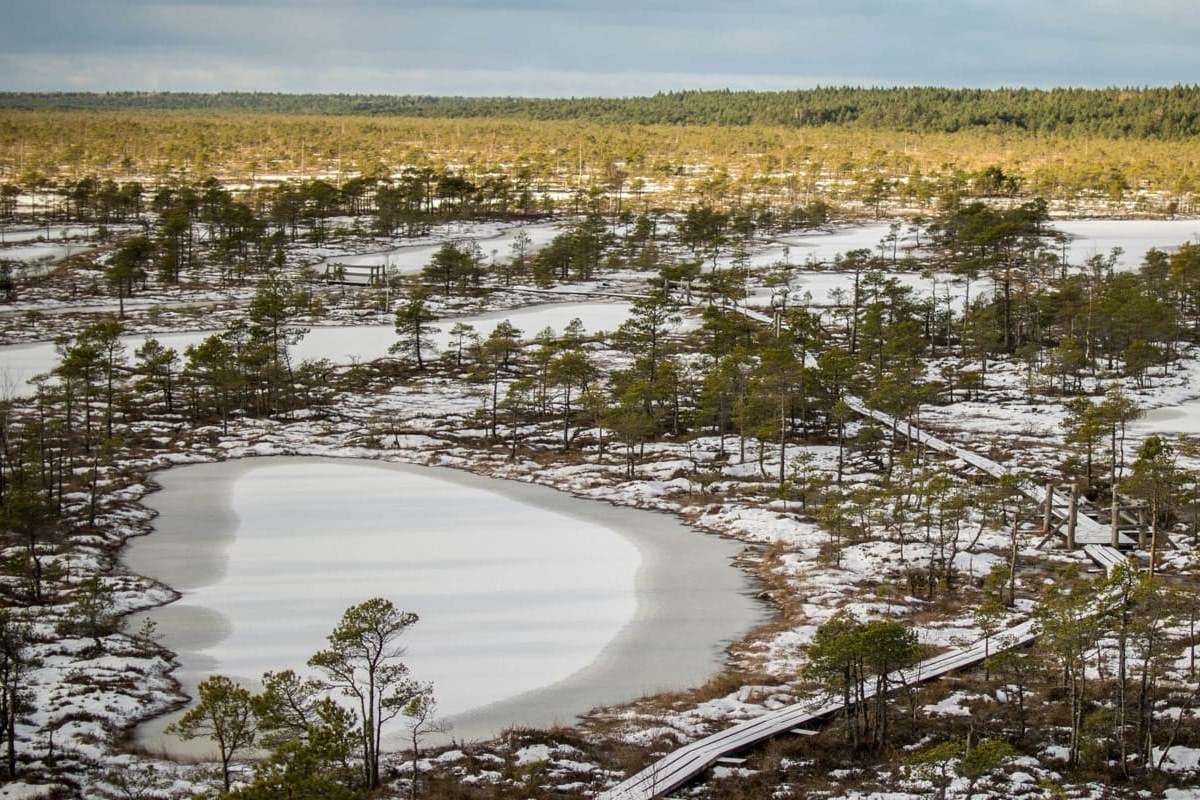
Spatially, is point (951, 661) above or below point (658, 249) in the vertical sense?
below

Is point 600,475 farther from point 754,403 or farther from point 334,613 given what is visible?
point 334,613

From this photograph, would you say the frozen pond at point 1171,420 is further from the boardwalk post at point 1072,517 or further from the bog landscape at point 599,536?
the boardwalk post at point 1072,517

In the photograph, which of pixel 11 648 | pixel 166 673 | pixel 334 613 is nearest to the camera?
pixel 11 648

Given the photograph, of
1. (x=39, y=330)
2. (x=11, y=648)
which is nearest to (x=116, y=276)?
(x=39, y=330)

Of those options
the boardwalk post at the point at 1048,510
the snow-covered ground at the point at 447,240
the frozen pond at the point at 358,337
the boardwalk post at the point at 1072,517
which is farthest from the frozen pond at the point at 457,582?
the snow-covered ground at the point at 447,240

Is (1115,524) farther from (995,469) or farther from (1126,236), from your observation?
(1126,236)
